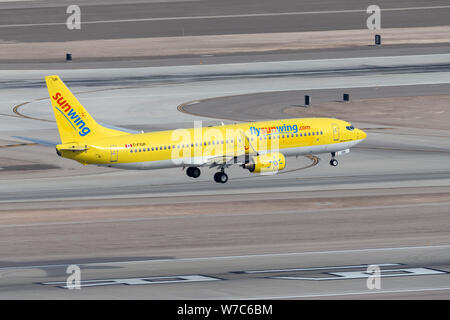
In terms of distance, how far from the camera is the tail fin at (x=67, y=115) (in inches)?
3054

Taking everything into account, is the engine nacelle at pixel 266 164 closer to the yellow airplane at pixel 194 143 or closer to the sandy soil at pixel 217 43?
the yellow airplane at pixel 194 143

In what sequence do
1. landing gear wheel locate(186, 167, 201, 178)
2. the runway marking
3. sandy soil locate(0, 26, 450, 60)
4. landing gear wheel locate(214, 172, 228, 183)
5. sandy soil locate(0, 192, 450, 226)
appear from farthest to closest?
sandy soil locate(0, 26, 450, 60), landing gear wheel locate(186, 167, 201, 178), landing gear wheel locate(214, 172, 228, 183), sandy soil locate(0, 192, 450, 226), the runway marking

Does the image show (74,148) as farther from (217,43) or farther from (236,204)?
(217,43)

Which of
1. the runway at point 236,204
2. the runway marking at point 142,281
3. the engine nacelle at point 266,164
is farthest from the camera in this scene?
the engine nacelle at point 266,164


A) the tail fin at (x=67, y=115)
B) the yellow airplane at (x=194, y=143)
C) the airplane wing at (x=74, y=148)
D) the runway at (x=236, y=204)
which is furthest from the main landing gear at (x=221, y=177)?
the airplane wing at (x=74, y=148)

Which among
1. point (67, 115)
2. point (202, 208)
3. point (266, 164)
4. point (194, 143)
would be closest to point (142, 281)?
point (202, 208)

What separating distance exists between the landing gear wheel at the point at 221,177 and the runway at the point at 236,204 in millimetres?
780

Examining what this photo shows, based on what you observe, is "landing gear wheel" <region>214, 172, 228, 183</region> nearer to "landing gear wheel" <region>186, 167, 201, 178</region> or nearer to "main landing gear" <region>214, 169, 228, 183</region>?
"main landing gear" <region>214, 169, 228, 183</region>

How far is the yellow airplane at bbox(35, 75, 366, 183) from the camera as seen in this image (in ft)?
255

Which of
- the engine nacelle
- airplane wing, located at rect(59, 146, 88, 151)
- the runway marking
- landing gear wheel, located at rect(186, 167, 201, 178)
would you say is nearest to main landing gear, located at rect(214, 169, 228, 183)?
landing gear wheel, located at rect(186, 167, 201, 178)

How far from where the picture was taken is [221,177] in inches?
3329

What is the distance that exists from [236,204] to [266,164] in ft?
24.7

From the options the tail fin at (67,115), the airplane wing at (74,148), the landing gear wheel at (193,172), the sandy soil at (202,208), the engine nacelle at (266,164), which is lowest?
the sandy soil at (202,208)

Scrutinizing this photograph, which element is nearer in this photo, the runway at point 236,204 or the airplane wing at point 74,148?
the runway at point 236,204
